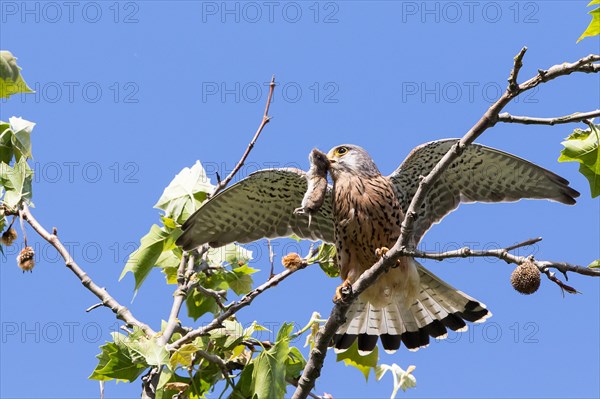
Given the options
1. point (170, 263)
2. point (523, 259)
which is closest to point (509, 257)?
point (523, 259)

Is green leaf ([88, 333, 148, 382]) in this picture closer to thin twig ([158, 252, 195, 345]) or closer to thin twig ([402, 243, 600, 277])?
thin twig ([158, 252, 195, 345])

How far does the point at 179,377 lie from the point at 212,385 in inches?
9.0

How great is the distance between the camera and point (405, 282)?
6004 mm

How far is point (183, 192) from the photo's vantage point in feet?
18.0

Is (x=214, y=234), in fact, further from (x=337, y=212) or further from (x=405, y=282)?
(x=405, y=282)

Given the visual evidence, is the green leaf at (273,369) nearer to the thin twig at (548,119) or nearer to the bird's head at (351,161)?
the bird's head at (351,161)

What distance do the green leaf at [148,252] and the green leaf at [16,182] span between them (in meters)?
0.73

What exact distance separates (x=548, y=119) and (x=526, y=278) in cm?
64

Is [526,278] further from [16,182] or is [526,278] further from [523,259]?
[16,182]

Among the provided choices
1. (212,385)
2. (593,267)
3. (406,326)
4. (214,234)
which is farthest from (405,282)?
(593,267)

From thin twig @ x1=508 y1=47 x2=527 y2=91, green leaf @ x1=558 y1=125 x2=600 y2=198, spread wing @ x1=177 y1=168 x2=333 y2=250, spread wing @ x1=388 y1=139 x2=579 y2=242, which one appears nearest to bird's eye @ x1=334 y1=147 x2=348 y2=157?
spread wing @ x1=177 y1=168 x2=333 y2=250

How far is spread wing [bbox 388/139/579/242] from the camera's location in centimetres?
557

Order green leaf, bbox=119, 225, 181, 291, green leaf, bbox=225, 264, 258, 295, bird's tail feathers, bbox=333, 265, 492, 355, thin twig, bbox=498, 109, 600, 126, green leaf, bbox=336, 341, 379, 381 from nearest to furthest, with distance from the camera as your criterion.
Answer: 1. thin twig, bbox=498, 109, 600, 126
2. green leaf, bbox=119, 225, 181, 291
3. green leaf, bbox=225, 264, 258, 295
4. green leaf, bbox=336, 341, 379, 381
5. bird's tail feathers, bbox=333, 265, 492, 355

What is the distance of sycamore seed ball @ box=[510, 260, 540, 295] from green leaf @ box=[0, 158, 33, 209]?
9.84 ft
